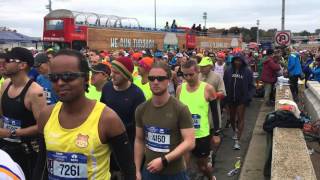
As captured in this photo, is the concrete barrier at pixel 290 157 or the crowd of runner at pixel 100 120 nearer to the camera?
the crowd of runner at pixel 100 120

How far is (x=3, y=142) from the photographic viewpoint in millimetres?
4680

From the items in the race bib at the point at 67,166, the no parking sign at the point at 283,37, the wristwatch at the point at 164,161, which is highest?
→ the no parking sign at the point at 283,37

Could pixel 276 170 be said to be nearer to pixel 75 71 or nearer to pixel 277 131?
pixel 277 131

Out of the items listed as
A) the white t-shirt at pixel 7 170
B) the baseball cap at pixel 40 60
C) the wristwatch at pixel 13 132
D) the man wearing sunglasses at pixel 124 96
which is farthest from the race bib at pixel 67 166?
the baseball cap at pixel 40 60

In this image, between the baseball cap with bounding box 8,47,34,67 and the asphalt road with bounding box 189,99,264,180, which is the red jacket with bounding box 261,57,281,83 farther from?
the baseball cap with bounding box 8,47,34,67

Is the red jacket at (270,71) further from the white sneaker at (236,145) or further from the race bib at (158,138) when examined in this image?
the race bib at (158,138)

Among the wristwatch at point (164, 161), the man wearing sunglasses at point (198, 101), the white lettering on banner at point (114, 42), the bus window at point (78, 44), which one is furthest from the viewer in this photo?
the white lettering on banner at point (114, 42)

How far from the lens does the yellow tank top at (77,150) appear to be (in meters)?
2.80

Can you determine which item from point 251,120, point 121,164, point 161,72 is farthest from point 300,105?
point 121,164

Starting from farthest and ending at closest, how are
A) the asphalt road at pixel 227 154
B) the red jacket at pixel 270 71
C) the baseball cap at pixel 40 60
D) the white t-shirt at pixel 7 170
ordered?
1. the red jacket at pixel 270 71
2. the asphalt road at pixel 227 154
3. the baseball cap at pixel 40 60
4. the white t-shirt at pixel 7 170

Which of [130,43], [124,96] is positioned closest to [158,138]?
[124,96]

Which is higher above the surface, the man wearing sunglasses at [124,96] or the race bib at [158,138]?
the man wearing sunglasses at [124,96]

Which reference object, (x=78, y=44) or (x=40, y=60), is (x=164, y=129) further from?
(x=78, y=44)

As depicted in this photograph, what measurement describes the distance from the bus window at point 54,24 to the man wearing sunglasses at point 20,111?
2148 centimetres
